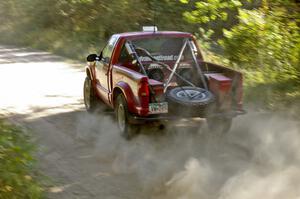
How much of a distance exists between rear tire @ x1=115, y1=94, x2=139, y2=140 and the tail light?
0.50m

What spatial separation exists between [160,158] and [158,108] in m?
0.85

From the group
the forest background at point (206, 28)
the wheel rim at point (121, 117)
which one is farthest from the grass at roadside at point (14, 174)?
the forest background at point (206, 28)

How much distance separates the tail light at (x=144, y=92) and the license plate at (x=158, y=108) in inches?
3.5

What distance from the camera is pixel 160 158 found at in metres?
7.00

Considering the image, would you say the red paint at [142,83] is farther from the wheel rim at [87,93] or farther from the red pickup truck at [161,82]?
the wheel rim at [87,93]

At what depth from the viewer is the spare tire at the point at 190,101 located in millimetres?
7492

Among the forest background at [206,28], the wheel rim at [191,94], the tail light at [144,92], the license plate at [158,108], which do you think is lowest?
the forest background at [206,28]

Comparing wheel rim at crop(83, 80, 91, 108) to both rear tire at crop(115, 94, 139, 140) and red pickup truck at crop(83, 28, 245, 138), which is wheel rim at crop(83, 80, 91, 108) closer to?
red pickup truck at crop(83, 28, 245, 138)

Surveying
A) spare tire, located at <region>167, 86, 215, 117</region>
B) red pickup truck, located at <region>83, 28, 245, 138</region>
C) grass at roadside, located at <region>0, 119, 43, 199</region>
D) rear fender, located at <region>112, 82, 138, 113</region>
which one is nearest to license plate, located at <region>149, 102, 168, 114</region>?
red pickup truck, located at <region>83, 28, 245, 138</region>

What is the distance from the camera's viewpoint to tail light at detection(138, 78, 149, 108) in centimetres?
726

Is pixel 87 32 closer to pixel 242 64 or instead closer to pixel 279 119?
pixel 242 64

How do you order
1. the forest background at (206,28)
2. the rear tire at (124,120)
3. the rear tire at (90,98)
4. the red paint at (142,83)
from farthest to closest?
1. the forest background at (206,28)
2. the rear tire at (90,98)
3. the rear tire at (124,120)
4. the red paint at (142,83)

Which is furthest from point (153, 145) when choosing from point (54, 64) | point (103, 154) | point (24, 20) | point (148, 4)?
point (24, 20)

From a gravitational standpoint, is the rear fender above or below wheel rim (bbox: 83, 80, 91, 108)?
above
